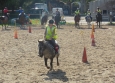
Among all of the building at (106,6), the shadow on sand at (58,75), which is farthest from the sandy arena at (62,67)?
the building at (106,6)

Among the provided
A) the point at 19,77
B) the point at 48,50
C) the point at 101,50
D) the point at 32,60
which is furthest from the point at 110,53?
the point at 19,77

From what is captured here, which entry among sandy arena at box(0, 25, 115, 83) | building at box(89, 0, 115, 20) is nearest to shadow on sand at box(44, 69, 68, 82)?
sandy arena at box(0, 25, 115, 83)

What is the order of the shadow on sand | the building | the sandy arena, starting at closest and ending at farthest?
the sandy arena
the shadow on sand
the building

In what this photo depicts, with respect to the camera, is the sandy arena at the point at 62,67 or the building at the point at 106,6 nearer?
the sandy arena at the point at 62,67

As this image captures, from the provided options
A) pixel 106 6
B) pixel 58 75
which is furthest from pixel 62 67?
pixel 106 6

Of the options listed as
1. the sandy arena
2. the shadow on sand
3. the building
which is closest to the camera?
the sandy arena

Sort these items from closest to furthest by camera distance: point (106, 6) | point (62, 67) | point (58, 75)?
point (58, 75), point (62, 67), point (106, 6)

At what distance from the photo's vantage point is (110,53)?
15.1 meters

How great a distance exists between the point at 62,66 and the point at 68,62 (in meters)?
0.88

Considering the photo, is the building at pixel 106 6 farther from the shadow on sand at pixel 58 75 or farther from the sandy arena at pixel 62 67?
the shadow on sand at pixel 58 75

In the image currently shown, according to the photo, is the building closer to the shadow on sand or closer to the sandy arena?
the sandy arena

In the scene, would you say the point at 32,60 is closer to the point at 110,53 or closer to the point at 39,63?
the point at 39,63

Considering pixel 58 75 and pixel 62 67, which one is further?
pixel 62 67

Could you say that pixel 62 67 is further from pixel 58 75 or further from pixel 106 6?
pixel 106 6
